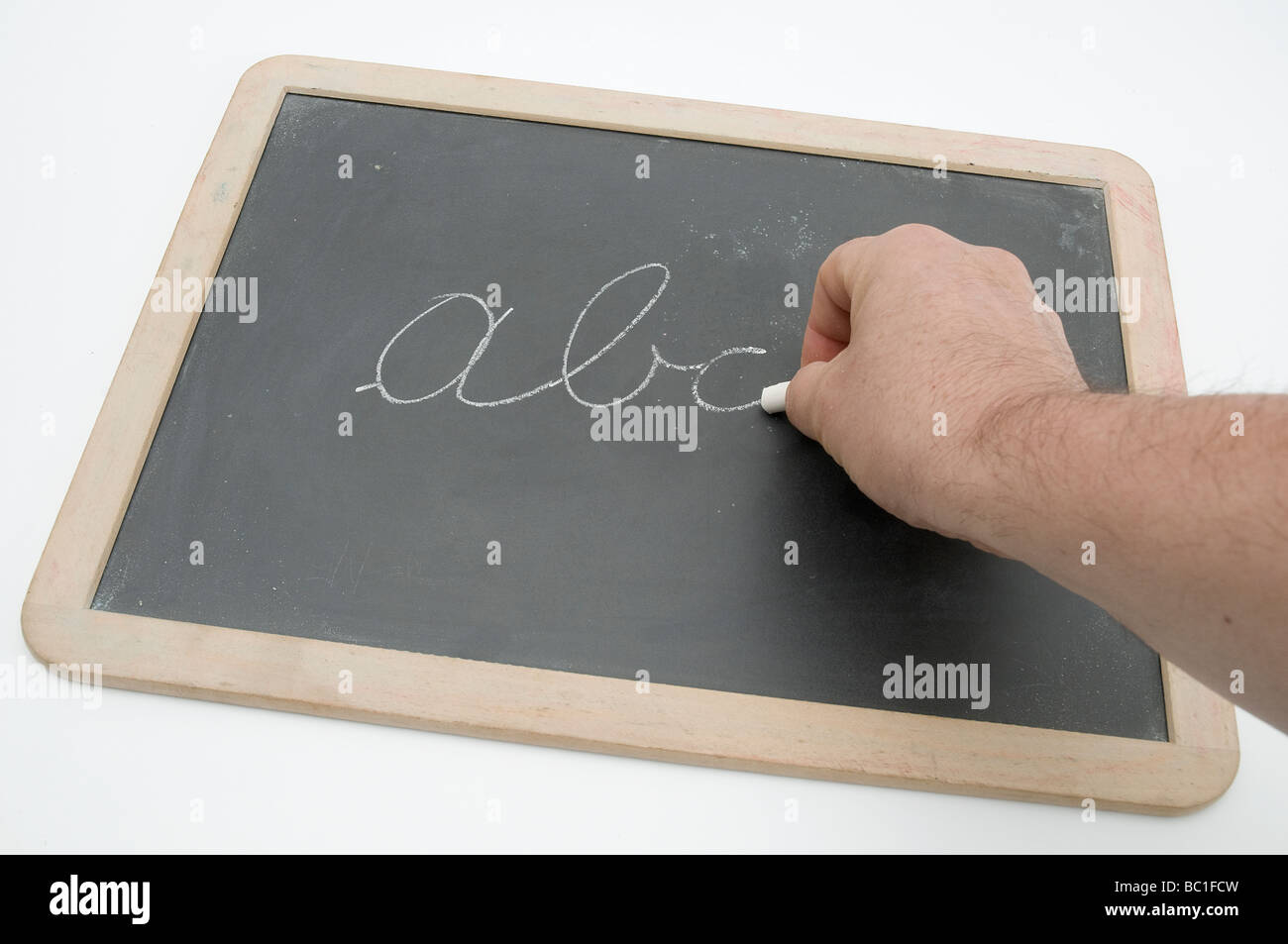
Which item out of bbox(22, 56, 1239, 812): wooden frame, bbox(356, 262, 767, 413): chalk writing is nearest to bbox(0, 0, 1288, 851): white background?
bbox(22, 56, 1239, 812): wooden frame

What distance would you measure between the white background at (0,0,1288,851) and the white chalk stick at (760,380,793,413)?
0.35m

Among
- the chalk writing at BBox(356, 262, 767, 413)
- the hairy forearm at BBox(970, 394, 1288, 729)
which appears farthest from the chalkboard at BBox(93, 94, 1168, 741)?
the hairy forearm at BBox(970, 394, 1288, 729)

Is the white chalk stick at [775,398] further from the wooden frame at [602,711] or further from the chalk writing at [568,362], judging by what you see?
the wooden frame at [602,711]

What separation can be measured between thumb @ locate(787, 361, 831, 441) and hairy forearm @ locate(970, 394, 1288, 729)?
0.20m

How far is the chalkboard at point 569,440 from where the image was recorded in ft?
2.79

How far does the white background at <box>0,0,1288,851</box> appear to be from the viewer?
82 centimetres

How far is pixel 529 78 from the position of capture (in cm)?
121

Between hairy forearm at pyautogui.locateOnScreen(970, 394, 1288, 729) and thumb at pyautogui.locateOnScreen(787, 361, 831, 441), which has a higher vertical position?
thumb at pyautogui.locateOnScreen(787, 361, 831, 441)

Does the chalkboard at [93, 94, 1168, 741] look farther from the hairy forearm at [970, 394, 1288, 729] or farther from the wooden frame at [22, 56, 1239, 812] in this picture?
the hairy forearm at [970, 394, 1288, 729]

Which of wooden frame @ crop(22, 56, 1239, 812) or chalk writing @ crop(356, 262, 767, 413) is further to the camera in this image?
chalk writing @ crop(356, 262, 767, 413)

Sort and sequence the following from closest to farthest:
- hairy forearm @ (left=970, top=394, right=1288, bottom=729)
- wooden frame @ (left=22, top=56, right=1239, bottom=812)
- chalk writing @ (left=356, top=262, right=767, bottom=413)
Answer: hairy forearm @ (left=970, top=394, right=1288, bottom=729)
wooden frame @ (left=22, top=56, right=1239, bottom=812)
chalk writing @ (left=356, top=262, right=767, bottom=413)

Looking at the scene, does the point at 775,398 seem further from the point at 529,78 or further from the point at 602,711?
the point at 529,78

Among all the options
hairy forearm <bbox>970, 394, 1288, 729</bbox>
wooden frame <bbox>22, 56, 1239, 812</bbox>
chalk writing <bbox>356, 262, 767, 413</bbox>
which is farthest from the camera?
chalk writing <bbox>356, 262, 767, 413</bbox>

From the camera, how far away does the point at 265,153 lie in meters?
1.06
